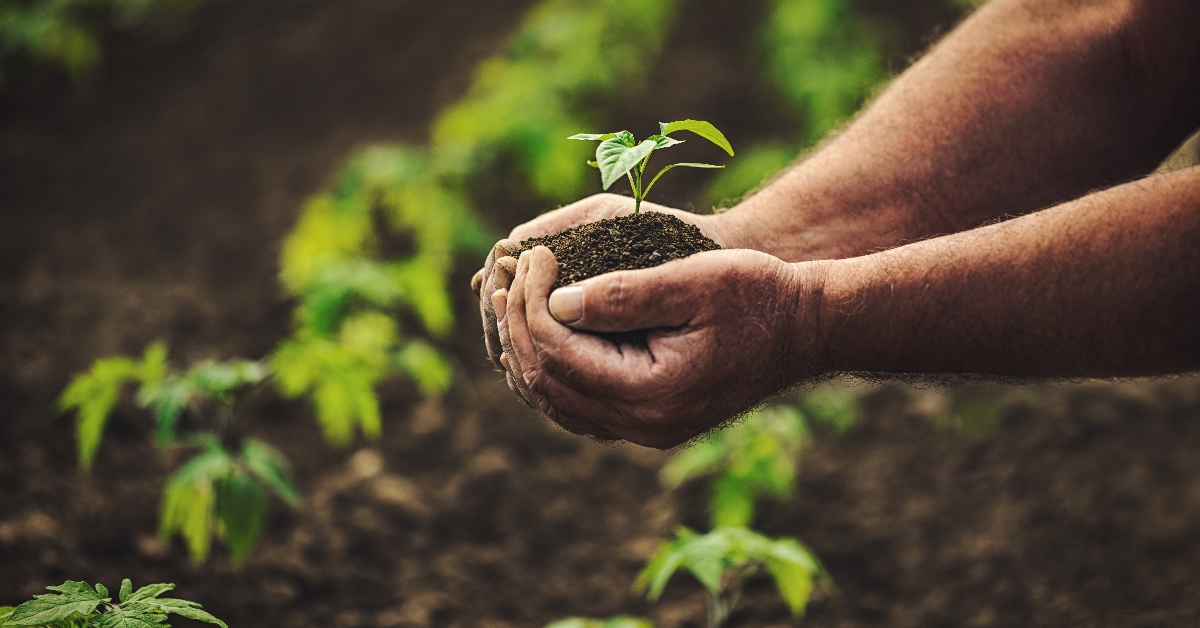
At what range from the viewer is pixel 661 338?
1.41m

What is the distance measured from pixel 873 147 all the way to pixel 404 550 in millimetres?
1947

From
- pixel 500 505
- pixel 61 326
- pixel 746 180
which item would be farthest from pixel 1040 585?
pixel 61 326

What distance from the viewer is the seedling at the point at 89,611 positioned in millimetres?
1144

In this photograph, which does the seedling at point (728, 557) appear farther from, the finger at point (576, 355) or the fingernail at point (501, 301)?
the fingernail at point (501, 301)

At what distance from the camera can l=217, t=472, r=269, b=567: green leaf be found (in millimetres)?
1840

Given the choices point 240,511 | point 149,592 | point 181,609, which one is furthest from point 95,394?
point 181,609

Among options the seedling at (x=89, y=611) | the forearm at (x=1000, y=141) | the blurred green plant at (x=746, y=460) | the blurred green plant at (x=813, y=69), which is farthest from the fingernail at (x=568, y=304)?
the blurred green plant at (x=813, y=69)

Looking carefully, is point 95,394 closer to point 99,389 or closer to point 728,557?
point 99,389

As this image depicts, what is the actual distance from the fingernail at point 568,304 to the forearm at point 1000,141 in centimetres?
53

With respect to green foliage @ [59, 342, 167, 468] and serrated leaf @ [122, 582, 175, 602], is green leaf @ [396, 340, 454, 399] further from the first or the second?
serrated leaf @ [122, 582, 175, 602]

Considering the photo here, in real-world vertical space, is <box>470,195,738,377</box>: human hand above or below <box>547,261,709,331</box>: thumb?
above

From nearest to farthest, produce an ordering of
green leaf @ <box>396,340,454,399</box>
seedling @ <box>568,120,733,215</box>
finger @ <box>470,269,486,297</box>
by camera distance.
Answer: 1. seedling @ <box>568,120,733,215</box>
2. finger @ <box>470,269,486,297</box>
3. green leaf @ <box>396,340,454,399</box>

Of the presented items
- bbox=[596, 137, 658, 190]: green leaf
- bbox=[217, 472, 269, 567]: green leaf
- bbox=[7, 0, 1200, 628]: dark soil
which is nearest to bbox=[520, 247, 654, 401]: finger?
bbox=[596, 137, 658, 190]: green leaf

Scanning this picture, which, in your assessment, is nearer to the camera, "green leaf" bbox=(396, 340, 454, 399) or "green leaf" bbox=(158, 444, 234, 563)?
"green leaf" bbox=(158, 444, 234, 563)
